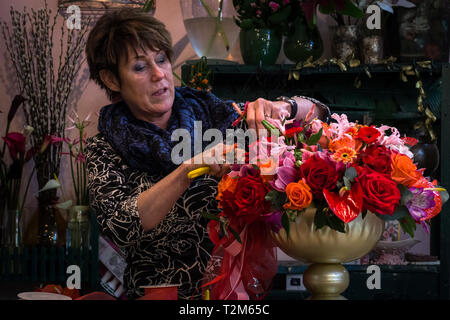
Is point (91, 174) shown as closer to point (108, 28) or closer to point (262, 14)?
point (108, 28)

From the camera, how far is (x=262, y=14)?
7.82 ft

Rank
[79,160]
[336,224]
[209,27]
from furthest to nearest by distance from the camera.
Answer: [79,160], [209,27], [336,224]

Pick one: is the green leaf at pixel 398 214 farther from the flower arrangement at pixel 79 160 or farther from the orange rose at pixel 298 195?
the flower arrangement at pixel 79 160

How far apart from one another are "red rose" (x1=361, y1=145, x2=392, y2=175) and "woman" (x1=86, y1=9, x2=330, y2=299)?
450 mm

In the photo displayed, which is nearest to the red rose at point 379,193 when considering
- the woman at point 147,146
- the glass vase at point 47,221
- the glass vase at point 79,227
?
the woman at point 147,146

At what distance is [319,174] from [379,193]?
0.09 m

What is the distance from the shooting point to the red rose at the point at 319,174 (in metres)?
0.81

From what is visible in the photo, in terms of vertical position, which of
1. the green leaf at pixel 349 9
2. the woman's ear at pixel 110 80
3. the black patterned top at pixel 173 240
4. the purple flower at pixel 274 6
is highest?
the purple flower at pixel 274 6

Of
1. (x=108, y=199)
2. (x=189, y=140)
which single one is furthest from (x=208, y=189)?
(x=108, y=199)

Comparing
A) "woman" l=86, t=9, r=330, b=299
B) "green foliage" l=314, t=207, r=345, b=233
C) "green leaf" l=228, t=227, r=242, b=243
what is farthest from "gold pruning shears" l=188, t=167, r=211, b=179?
"woman" l=86, t=9, r=330, b=299

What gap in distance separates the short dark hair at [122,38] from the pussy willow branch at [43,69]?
3.94 ft

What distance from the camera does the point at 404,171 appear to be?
0.83m

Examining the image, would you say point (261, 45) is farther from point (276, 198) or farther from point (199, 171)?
point (276, 198)

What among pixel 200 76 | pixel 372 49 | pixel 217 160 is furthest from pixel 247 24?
pixel 217 160
